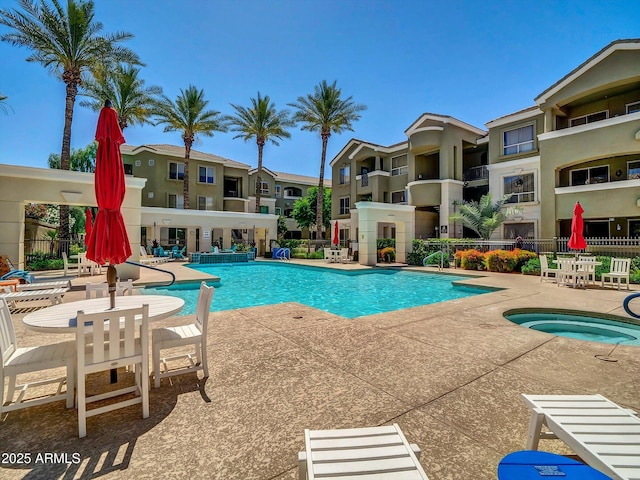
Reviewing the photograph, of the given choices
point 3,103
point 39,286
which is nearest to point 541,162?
point 39,286

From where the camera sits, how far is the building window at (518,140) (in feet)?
67.6

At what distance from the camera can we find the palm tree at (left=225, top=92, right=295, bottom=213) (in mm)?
28391

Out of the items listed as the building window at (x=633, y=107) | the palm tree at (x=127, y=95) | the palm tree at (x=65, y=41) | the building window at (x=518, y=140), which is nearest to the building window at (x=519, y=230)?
the building window at (x=518, y=140)

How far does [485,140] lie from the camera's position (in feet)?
79.1

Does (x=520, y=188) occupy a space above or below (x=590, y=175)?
below

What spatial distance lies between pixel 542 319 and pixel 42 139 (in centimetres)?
4274

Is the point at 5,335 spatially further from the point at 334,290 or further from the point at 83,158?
the point at 83,158

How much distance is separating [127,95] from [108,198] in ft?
81.5

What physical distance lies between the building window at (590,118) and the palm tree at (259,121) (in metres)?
21.2

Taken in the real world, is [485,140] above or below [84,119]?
below

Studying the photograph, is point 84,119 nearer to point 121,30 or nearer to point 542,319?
point 121,30

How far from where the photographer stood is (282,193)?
4209 centimetres

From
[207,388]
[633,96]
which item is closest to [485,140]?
[633,96]

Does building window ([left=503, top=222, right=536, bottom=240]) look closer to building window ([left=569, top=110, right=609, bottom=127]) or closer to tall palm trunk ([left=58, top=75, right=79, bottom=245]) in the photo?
building window ([left=569, top=110, right=609, bottom=127])
